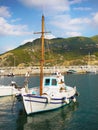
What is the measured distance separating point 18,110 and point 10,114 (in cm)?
321

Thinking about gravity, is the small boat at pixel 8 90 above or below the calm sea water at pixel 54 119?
above

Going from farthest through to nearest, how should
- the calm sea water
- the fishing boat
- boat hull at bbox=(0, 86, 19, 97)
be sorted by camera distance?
boat hull at bbox=(0, 86, 19, 97), the fishing boat, the calm sea water

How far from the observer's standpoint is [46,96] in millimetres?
45844

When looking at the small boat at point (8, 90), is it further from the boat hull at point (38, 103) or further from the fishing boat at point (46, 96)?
the boat hull at point (38, 103)

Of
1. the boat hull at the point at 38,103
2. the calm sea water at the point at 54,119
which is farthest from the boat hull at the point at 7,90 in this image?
the boat hull at the point at 38,103

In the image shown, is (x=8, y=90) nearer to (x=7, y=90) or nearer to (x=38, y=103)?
(x=7, y=90)

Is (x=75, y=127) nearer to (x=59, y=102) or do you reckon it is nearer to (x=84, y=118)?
(x=84, y=118)

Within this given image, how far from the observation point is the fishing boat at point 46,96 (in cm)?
4431

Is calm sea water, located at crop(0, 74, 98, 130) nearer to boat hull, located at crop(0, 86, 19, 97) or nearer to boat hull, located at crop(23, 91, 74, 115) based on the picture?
boat hull, located at crop(23, 91, 74, 115)

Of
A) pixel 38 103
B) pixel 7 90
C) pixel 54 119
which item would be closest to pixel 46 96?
pixel 38 103

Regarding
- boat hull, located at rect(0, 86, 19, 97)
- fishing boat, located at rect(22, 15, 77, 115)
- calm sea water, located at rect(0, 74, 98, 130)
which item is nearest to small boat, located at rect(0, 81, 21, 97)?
boat hull, located at rect(0, 86, 19, 97)

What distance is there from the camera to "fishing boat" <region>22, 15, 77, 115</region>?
145 feet

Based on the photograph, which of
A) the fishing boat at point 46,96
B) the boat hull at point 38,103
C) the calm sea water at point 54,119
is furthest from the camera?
the fishing boat at point 46,96

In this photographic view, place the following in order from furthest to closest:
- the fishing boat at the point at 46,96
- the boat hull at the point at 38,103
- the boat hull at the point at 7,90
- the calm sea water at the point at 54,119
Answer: the boat hull at the point at 7,90, the fishing boat at the point at 46,96, the boat hull at the point at 38,103, the calm sea water at the point at 54,119
